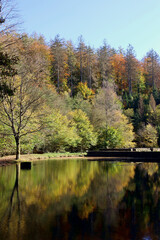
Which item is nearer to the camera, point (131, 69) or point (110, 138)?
point (110, 138)

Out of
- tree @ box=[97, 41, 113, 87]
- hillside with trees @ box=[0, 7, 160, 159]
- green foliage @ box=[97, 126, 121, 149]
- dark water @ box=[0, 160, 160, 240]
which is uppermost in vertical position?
tree @ box=[97, 41, 113, 87]

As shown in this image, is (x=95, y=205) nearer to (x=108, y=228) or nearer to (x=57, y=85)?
(x=108, y=228)

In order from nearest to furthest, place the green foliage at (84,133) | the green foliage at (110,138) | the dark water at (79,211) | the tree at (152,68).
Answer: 1. the dark water at (79,211)
2. the green foliage at (84,133)
3. the green foliage at (110,138)
4. the tree at (152,68)

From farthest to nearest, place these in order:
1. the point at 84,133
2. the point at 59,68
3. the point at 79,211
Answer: the point at 59,68 → the point at 84,133 → the point at 79,211

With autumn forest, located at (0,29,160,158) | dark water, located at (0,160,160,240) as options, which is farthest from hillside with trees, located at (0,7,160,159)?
dark water, located at (0,160,160,240)

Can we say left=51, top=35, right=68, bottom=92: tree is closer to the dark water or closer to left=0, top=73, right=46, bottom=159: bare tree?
left=0, top=73, right=46, bottom=159: bare tree

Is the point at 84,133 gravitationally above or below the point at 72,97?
below

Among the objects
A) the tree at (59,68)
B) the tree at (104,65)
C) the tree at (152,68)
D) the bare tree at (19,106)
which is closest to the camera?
the bare tree at (19,106)

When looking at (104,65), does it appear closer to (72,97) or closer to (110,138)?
(72,97)

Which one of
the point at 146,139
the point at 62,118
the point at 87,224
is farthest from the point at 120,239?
the point at 146,139

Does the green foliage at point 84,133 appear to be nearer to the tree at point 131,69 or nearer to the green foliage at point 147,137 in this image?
the green foliage at point 147,137

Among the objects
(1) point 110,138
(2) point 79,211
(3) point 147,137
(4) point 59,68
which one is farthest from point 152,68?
(2) point 79,211

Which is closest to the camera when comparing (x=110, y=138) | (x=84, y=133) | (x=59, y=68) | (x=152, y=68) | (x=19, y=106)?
(x=19, y=106)

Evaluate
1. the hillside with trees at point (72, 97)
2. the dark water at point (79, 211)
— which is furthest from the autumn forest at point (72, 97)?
the dark water at point (79, 211)
